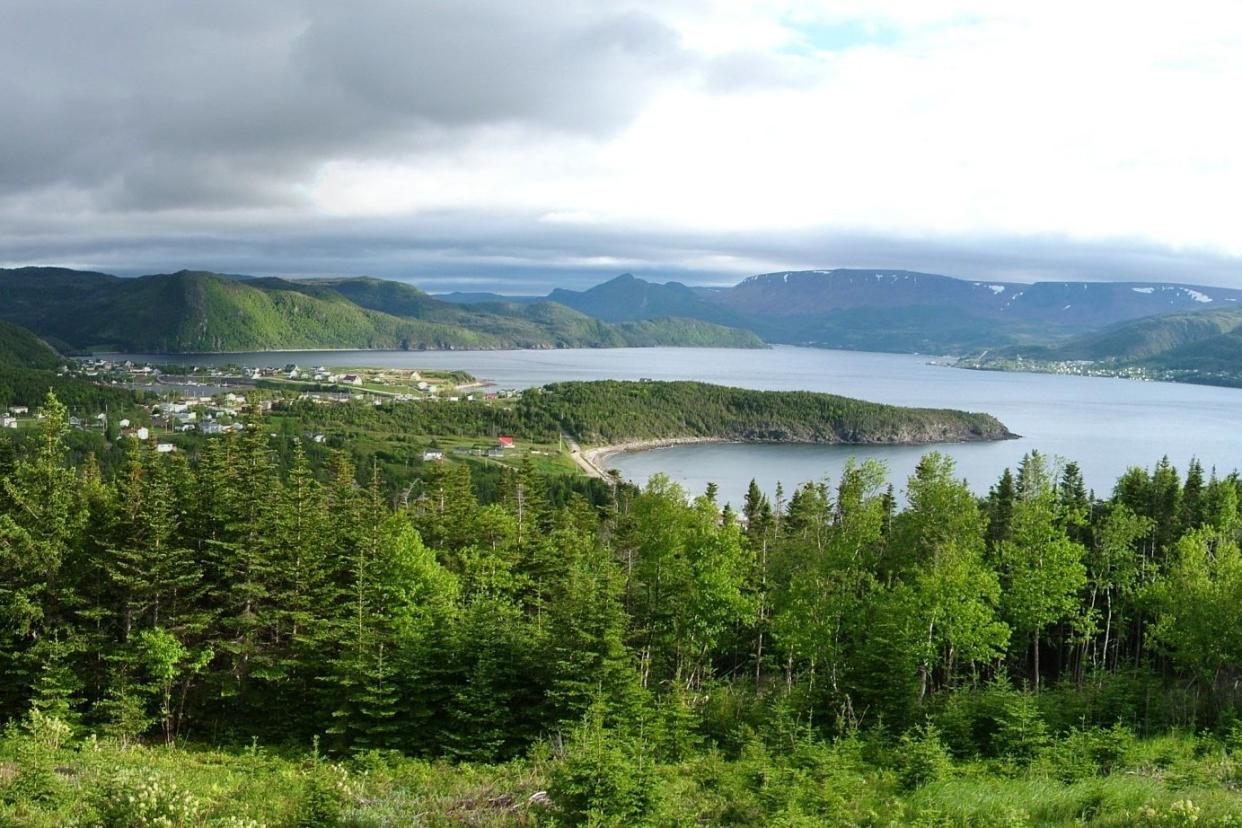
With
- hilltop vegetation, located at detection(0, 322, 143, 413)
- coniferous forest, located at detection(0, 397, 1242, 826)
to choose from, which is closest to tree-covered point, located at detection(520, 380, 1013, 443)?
hilltop vegetation, located at detection(0, 322, 143, 413)

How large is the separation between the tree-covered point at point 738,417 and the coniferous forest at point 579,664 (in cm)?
11194

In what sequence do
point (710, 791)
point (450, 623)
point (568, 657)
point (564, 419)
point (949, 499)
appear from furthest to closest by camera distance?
point (564, 419), point (949, 499), point (450, 623), point (568, 657), point (710, 791)

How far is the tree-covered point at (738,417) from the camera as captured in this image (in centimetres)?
14488

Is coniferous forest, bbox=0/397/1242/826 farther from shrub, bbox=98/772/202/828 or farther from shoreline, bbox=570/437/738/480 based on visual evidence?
shoreline, bbox=570/437/738/480

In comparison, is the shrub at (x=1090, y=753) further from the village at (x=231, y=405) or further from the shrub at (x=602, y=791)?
the village at (x=231, y=405)

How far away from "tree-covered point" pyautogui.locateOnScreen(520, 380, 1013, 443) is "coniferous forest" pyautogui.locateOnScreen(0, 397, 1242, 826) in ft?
367

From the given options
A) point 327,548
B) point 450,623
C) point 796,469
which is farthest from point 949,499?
point 796,469

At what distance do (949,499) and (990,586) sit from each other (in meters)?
2.90

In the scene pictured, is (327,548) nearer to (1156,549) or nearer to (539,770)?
(539,770)

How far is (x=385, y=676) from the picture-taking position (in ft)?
63.8

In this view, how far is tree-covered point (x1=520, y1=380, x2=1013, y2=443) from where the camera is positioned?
14488 centimetres

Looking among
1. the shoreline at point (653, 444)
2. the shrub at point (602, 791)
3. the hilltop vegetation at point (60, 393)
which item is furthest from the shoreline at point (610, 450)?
the shrub at point (602, 791)

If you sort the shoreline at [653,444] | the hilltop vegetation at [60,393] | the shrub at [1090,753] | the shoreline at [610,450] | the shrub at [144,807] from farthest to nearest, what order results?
the hilltop vegetation at [60,393]
the shoreline at [653,444]
the shoreline at [610,450]
the shrub at [1090,753]
the shrub at [144,807]

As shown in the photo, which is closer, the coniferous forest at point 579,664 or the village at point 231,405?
the coniferous forest at point 579,664
